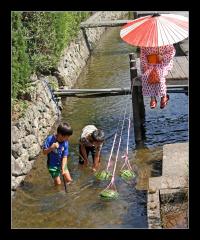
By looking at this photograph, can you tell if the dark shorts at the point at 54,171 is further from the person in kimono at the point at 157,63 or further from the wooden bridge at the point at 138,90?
the wooden bridge at the point at 138,90

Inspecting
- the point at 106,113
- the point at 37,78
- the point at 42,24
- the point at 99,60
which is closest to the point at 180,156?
the point at 106,113

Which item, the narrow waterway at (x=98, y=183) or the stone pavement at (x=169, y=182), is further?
the narrow waterway at (x=98, y=183)

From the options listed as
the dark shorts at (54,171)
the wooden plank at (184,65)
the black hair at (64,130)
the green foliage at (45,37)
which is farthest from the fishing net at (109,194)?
the green foliage at (45,37)

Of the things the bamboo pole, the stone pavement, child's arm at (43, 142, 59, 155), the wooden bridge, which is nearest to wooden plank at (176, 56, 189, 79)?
the wooden bridge

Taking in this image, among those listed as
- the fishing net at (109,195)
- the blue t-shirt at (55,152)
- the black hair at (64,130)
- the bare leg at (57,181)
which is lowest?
the fishing net at (109,195)

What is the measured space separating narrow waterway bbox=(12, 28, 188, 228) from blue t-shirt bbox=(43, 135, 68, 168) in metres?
0.74

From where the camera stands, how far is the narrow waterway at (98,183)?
8.02m

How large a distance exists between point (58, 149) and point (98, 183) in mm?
1462

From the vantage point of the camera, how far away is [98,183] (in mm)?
9211

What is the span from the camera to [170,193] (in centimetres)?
768

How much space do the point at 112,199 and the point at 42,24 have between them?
664 cm

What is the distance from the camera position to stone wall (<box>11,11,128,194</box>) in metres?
9.58

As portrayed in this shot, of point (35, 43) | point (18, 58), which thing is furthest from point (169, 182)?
point (35, 43)

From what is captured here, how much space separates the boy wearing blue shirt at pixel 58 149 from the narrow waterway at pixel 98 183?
560 millimetres
